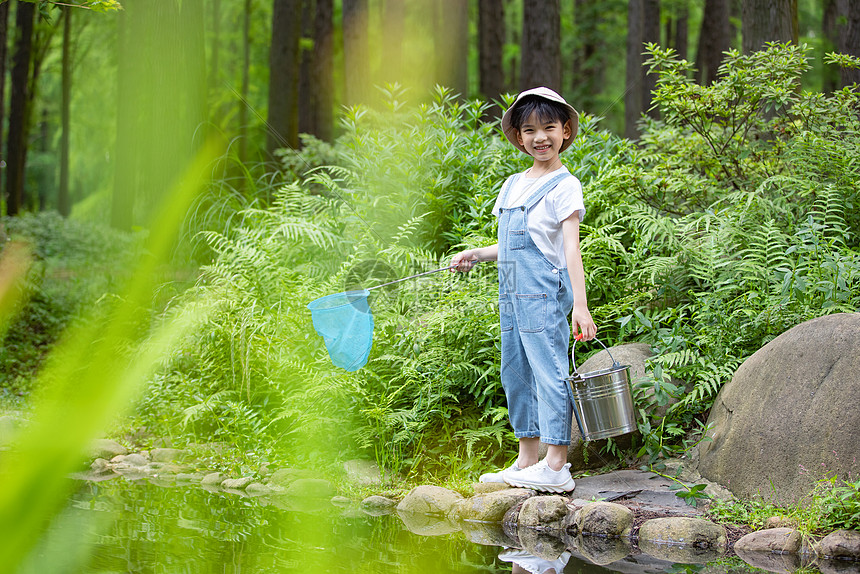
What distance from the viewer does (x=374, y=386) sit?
5.57 metres

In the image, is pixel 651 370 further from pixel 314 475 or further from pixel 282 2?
pixel 282 2

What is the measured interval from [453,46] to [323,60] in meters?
5.60

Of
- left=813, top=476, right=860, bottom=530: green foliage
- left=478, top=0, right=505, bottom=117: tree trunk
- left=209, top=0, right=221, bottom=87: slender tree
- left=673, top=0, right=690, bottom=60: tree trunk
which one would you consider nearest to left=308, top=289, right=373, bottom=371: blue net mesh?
left=813, top=476, right=860, bottom=530: green foliage

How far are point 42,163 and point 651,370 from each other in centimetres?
3414

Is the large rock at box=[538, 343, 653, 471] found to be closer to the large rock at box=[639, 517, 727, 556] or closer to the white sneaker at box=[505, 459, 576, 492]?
the white sneaker at box=[505, 459, 576, 492]

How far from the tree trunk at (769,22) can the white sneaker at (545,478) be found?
5.62 m

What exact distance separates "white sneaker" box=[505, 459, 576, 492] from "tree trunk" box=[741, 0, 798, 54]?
5622 mm

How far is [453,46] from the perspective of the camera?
510 inches

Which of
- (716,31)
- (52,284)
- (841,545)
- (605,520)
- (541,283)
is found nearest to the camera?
(841,545)

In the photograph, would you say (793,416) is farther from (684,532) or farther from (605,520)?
(605,520)

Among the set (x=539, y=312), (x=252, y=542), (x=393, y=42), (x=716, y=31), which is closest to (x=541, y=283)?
(x=539, y=312)

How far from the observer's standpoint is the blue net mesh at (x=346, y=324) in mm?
4309

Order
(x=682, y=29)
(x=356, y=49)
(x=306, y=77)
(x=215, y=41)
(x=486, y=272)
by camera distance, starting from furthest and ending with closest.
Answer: (x=215, y=41) → (x=682, y=29) → (x=306, y=77) → (x=356, y=49) → (x=486, y=272)

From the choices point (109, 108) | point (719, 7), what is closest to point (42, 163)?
point (109, 108)
